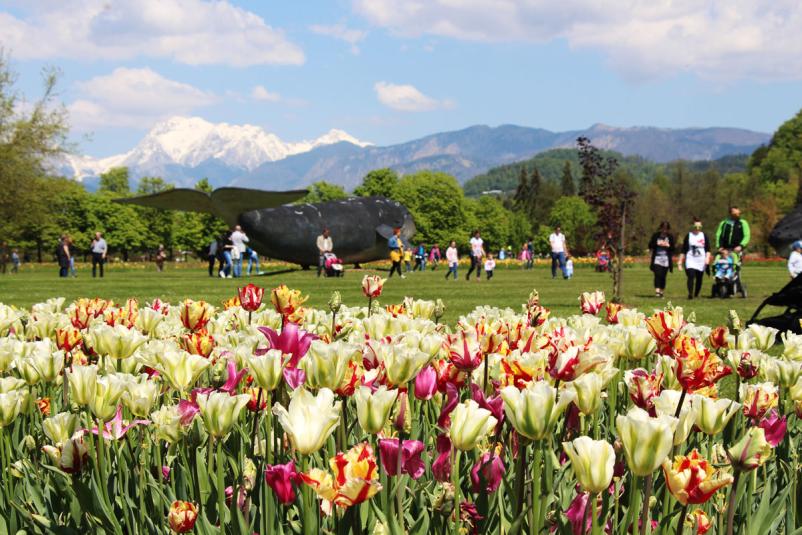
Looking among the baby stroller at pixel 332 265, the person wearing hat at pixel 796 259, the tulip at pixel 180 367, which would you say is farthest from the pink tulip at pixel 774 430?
the baby stroller at pixel 332 265

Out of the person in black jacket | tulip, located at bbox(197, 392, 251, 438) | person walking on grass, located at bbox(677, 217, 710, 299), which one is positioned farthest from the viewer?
the person in black jacket

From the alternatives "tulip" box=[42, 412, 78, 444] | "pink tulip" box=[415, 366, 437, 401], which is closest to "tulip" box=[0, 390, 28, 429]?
"tulip" box=[42, 412, 78, 444]

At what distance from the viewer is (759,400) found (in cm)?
266

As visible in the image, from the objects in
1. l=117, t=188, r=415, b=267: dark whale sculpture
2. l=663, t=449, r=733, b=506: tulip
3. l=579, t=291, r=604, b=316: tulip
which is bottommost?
l=663, t=449, r=733, b=506: tulip

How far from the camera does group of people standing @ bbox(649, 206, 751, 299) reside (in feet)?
57.8

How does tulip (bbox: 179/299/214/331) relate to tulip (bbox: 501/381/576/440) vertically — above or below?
above

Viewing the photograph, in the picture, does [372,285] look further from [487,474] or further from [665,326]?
[487,474]

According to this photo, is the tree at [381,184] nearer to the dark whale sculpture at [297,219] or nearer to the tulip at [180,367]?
the dark whale sculpture at [297,219]

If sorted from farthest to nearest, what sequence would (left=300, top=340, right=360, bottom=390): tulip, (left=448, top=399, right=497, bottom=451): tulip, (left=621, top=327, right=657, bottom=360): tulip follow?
(left=621, top=327, right=657, bottom=360): tulip, (left=300, top=340, right=360, bottom=390): tulip, (left=448, top=399, right=497, bottom=451): tulip

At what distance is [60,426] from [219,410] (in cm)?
70

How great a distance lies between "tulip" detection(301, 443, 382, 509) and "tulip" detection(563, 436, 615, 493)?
0.45m

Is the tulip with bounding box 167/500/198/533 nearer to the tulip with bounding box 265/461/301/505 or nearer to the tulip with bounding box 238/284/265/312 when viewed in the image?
the tulip with bounding box 265/461/301/505

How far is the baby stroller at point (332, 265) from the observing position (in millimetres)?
29484

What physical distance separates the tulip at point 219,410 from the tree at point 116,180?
4504 inches
